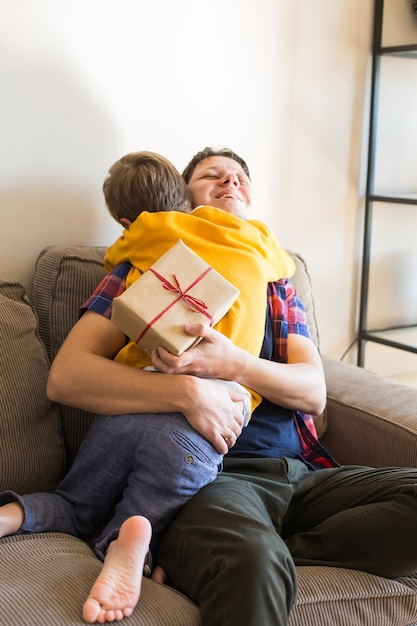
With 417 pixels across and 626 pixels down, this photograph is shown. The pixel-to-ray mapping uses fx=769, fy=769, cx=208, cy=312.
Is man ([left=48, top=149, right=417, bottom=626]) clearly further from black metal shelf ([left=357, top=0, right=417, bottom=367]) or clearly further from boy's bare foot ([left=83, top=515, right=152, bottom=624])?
black metal shelf ([left=357, top=0, right=417, bottom=367])

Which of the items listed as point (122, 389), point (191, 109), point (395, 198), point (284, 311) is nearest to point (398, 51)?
point (395, 198)

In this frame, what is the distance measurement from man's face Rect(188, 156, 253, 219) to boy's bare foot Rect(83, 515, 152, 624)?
2.49 ft

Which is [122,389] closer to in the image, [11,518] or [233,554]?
[11,518]

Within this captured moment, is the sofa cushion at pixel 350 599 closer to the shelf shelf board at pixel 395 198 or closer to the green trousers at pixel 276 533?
the green trousers at pixel 276 533

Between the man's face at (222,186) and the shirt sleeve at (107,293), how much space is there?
0.28m

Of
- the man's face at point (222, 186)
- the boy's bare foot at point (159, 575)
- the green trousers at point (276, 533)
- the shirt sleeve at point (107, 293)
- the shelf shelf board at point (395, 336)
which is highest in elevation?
the man's face at point (222, 186)

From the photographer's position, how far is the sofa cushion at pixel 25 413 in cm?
147

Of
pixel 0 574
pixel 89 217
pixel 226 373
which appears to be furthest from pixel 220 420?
pixel 89 217

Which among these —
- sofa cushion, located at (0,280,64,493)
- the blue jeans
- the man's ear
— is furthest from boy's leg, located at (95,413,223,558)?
the man's ear

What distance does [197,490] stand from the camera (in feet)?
4.50

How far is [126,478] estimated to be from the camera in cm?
142

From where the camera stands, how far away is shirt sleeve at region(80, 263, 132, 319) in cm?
153

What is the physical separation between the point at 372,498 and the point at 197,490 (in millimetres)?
330

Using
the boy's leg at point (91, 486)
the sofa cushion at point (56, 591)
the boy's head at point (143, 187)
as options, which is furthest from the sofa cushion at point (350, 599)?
the boy's head at point (143, 187)
